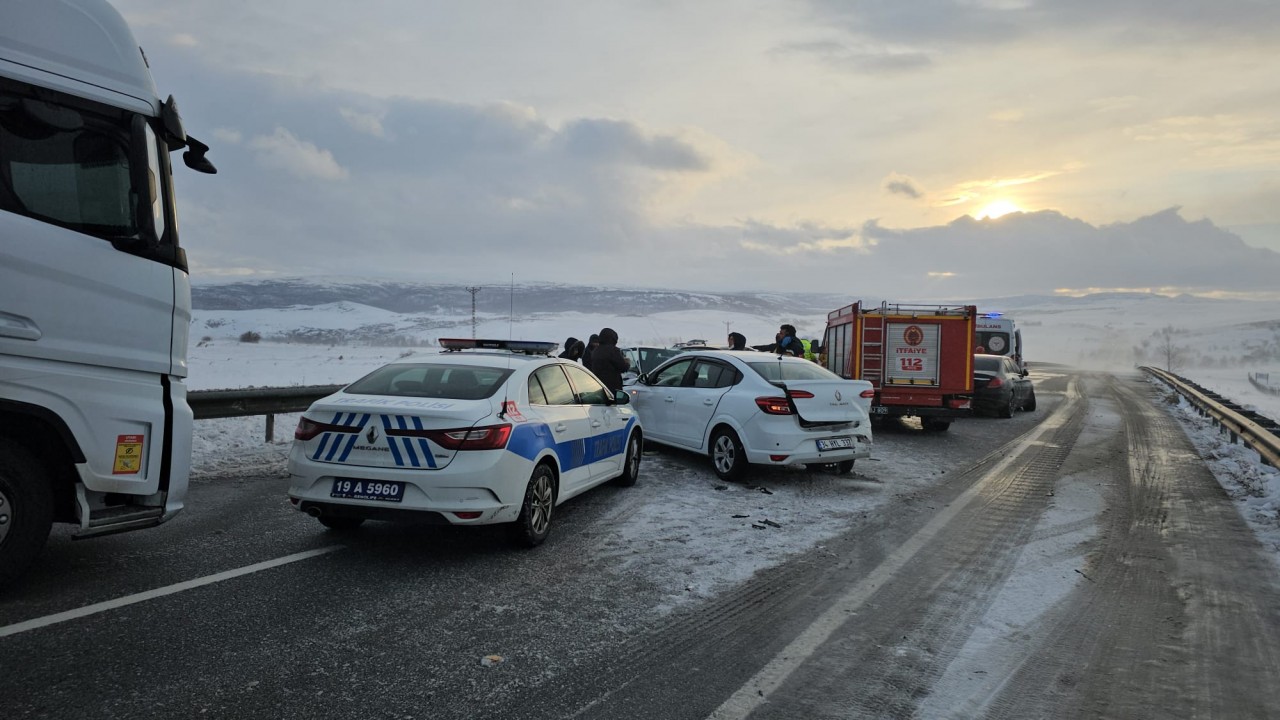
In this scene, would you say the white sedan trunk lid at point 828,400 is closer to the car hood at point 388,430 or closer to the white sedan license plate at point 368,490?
the car hood at point 388,430

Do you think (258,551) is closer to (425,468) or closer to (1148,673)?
(425,468)

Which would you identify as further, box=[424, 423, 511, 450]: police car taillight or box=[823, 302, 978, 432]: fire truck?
box=[823, 302, 978, 432]: fire truck

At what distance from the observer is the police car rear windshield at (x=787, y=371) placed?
8973mm

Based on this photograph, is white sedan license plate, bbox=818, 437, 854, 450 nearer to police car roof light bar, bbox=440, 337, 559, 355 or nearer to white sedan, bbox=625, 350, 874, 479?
white sedan, bbox=625, 350, 874, 479

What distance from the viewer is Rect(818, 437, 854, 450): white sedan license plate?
8.60 meters

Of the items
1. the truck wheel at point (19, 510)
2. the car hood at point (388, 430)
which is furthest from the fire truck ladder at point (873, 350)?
the truck wheel at point (19, 510)

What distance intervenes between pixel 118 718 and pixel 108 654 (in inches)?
30.4

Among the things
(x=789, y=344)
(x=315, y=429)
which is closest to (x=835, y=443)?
(x=789, y=344)

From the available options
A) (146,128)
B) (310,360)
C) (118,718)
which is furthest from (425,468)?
(310,360)

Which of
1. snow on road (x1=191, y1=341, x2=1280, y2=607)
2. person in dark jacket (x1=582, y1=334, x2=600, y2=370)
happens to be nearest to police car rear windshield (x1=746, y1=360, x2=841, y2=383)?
snow on road (x1=191, y1=341, x2=1280, y2=607)

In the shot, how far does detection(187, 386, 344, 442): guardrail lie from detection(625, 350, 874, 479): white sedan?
16.4 ft

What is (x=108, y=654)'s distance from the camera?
12.0 feet

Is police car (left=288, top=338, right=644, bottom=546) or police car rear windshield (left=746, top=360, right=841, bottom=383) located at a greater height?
police car rear windshield (left=746, top=360, right=841, bottom=383)

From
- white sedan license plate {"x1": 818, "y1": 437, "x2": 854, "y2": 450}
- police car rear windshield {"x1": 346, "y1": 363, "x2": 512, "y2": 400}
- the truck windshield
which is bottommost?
white sedan license plate {"x1": 818, "y1": 437, "x2": 854, "y2": 450}
